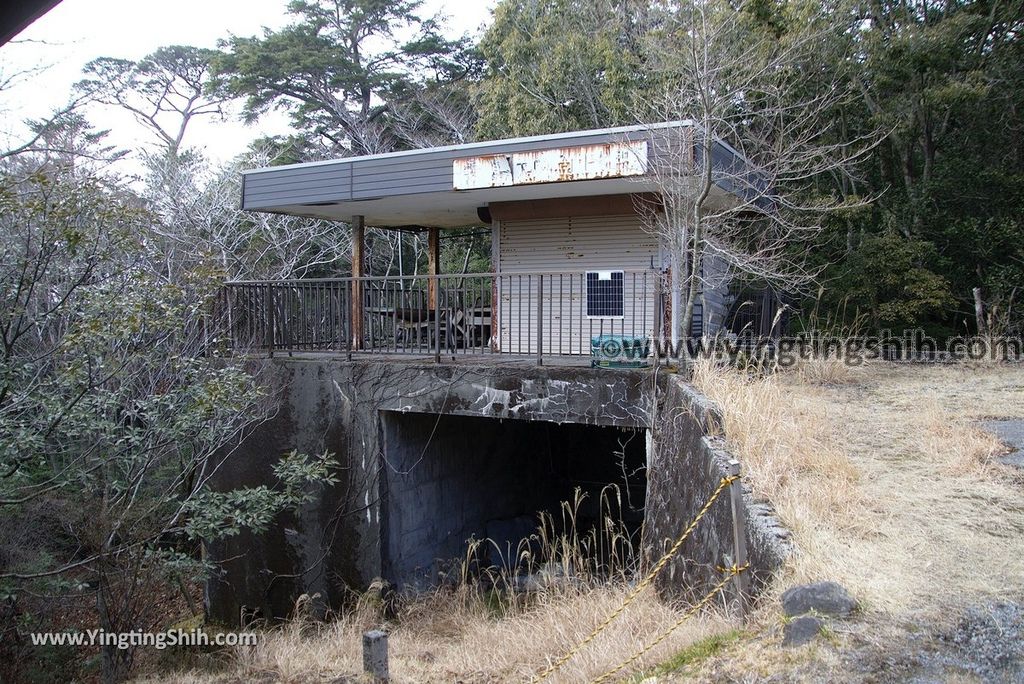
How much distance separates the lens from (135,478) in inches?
313

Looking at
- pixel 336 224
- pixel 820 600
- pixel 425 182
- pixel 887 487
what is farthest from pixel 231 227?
pixel 820 600

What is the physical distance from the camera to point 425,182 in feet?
35.2

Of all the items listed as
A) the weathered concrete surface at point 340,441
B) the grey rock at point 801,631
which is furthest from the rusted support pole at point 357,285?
the grey rock at point 801,631

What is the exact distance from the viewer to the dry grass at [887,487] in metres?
3.84

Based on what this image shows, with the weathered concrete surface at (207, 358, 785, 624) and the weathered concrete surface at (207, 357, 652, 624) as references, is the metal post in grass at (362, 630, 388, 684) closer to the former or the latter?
the weathered concrete surface at (207, 358, 785, 624)

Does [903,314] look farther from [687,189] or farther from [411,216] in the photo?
[411,216]

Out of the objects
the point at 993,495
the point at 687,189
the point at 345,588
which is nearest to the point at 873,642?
the point at 993,495

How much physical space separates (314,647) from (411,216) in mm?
8124

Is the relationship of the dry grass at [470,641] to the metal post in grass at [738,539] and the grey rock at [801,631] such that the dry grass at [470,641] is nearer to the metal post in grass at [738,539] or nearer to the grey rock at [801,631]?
the metal post in grass at [738,539]

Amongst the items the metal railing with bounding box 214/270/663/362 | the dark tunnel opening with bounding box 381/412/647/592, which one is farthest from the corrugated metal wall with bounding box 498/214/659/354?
the dark tunnel opening with bounding box 381/412/647/592

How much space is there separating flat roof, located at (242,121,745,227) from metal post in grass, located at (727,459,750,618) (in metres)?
5.59

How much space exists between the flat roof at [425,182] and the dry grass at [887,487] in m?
3.36

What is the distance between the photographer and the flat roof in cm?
966

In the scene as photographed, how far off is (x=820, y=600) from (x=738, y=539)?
2.70 ft
